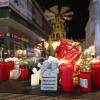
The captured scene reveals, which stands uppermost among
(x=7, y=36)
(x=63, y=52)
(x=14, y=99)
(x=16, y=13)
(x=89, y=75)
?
(x=16, y=13)

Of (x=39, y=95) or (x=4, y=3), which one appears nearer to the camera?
(x=39, y=95)

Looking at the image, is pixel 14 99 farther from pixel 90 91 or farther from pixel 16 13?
pixel 16 13

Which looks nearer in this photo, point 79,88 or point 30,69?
point 79,88

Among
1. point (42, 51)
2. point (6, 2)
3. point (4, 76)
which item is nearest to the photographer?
point (4, 76)

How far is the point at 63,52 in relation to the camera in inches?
79.3

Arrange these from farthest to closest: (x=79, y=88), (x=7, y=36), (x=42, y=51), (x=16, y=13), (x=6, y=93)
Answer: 1. (x=7, y=36)
2. (x=16, y=13)
3. (x=42, y=51)
4. (x=79, y=88)
5. (x=6, y=93)

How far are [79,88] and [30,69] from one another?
2.22 ft

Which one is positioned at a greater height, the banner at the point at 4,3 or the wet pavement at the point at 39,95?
the banner at the point at 4,3

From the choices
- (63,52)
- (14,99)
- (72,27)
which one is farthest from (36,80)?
(72,27)

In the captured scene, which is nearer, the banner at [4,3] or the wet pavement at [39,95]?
the wet pavement at [39,95]

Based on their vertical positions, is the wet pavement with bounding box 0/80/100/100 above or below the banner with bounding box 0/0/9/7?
below

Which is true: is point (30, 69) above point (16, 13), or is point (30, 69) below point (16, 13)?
below

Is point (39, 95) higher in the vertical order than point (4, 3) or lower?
lower

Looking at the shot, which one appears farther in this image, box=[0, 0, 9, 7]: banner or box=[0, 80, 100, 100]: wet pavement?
box=[0, 0, 9, 7]: banner
